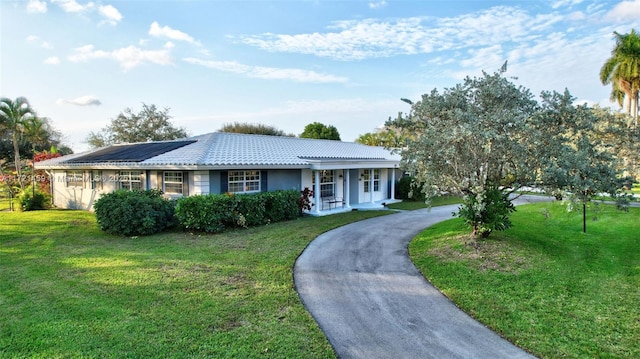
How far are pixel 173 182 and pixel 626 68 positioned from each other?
1470 inches

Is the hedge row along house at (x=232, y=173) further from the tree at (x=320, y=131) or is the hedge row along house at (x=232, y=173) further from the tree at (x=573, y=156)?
the tree at (x=320, y=131)

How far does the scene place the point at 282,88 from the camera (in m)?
22.6

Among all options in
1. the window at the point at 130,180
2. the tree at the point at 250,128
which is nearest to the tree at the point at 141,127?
the tree at the point at 250,128

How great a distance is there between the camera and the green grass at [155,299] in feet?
13.8

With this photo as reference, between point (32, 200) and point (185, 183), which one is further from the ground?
point (185, 183)

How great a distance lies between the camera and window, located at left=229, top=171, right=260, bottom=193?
1380 cm

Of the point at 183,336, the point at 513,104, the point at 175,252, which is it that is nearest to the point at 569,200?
the point at 513,104

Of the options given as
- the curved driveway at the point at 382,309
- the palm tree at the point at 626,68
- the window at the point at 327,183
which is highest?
the palm tree at the point at 626,68

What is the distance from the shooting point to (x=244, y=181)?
14211 millimetres

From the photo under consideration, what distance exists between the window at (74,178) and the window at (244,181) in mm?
10985

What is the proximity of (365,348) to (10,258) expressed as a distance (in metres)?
9.85

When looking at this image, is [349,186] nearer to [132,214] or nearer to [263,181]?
[263,181]

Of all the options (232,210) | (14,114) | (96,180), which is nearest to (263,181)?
(232,210)

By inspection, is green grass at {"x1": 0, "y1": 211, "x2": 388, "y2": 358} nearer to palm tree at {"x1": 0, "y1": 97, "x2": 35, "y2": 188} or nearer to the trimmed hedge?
the trimmed hedge
